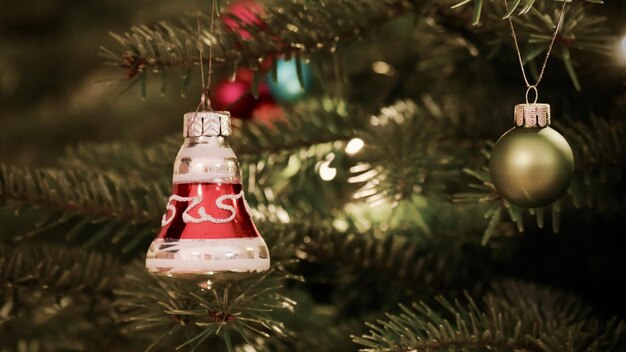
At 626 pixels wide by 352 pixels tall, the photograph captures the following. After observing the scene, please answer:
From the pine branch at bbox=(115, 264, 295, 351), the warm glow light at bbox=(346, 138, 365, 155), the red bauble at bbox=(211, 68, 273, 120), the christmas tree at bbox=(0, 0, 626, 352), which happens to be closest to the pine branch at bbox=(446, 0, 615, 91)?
the christmas tree at bbox=(0, 0, 626, 352)

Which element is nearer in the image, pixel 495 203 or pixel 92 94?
pixel 495 203

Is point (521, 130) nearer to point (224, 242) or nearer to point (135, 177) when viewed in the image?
point (224, 242)

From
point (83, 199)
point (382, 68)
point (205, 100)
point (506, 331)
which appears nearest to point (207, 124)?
point (205, 100)

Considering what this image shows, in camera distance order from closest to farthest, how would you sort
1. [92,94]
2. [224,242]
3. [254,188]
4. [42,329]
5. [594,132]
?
[224,242] < [594,132] < [254,188] < [42,329] < [92,94]

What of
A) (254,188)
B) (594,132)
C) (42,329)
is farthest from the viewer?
(42,329)

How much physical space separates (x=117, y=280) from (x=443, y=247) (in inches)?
12.9

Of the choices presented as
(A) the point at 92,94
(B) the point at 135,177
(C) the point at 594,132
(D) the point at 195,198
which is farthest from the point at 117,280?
(A) the point at 92,94

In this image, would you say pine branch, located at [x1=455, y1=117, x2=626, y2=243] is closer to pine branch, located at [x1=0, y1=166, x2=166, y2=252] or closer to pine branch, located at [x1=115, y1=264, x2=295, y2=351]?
pine branch, located at [x1=115, y1=264, x2=295, y2=351]

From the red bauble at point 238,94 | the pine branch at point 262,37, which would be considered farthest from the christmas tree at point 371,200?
the red bauble at point 238,94

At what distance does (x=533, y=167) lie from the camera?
580 millimetres

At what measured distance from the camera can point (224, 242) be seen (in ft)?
1.91

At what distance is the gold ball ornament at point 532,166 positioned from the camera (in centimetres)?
58

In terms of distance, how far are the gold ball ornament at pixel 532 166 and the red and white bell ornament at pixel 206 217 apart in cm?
18

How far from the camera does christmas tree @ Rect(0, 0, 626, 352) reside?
2.14 ft
